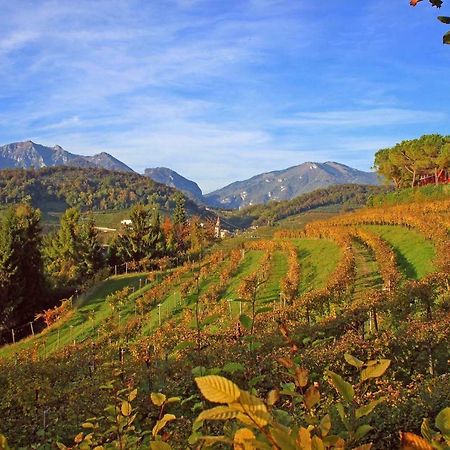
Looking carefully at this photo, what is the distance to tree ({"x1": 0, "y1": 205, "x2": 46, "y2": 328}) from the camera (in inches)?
1141

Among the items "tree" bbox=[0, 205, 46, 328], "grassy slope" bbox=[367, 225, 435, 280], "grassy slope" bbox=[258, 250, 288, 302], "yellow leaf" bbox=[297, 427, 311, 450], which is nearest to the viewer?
"yellow leaf" bbox=[297, 427, 311, 450]

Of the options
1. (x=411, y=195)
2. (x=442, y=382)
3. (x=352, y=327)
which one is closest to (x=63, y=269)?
(x=411, y=195)

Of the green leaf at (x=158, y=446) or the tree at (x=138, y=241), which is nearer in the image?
the green leaf at (x=158, y=446)

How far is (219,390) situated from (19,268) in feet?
106

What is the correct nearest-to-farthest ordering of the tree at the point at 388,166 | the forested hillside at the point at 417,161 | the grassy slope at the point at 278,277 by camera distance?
the grassy slope at the point at 278,277 < the forested hillside at the point at 417,161 < the tree at the point at 388,166

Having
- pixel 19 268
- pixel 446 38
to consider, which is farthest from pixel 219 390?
pixel 19 268

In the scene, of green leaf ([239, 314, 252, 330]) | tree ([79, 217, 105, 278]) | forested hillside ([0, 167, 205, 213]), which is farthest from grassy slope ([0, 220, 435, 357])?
forested hillside ([0, 167, 205, 213])

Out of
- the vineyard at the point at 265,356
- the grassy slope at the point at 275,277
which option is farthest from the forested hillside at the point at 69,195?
the vineyard at the point at 265,356

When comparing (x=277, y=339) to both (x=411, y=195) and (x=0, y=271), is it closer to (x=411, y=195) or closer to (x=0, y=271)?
(x=0, y=271)

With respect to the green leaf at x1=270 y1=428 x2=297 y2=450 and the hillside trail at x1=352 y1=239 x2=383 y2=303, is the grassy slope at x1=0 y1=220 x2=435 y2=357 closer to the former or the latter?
the hillside trail at x1=352 y1=239 x2=383 y2=303

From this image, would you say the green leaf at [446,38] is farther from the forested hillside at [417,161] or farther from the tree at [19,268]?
the forested hillside at [417,161]

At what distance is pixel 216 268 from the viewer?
29.6 metres

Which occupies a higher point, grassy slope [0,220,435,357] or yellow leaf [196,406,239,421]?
yellow leaf [196,406,239,421]

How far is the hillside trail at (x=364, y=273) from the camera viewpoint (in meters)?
17.9
